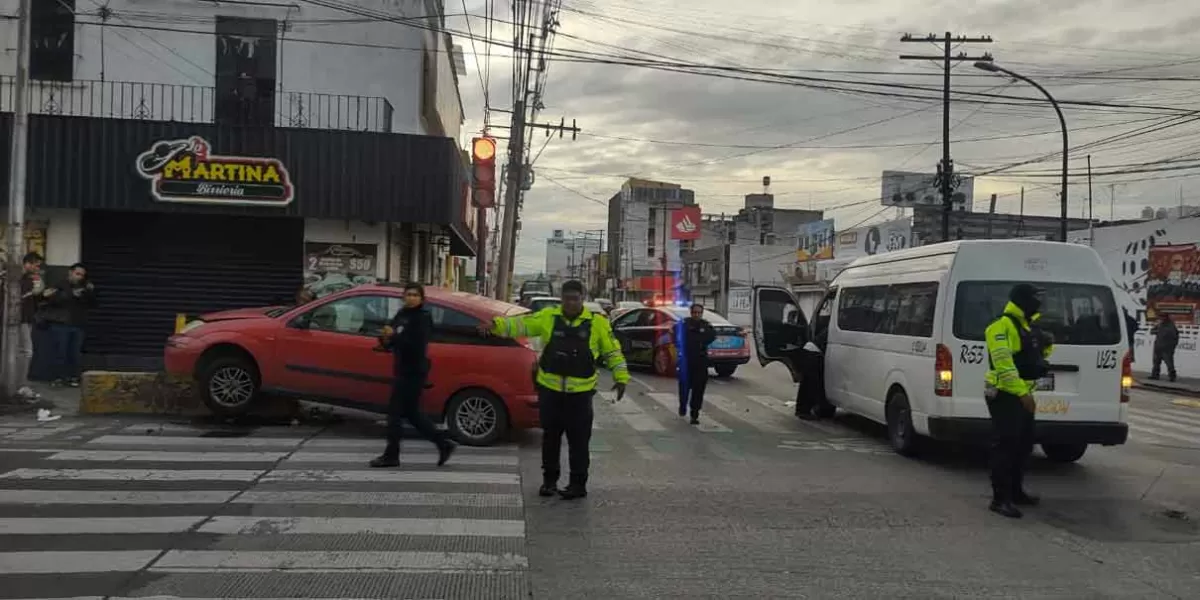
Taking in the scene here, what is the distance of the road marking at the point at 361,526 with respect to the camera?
6055 millimetres

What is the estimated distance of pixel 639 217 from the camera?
92.0 m

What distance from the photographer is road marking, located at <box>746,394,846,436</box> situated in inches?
468

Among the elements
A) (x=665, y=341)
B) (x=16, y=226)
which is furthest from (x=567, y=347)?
(x=665, y=341)

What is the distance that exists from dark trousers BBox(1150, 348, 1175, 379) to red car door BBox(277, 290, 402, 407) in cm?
2053

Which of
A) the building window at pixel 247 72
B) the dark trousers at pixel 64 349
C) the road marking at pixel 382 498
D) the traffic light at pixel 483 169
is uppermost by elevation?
the building window at pixel 247 72

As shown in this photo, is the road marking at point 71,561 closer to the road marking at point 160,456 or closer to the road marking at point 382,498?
the road marking at point 382,498

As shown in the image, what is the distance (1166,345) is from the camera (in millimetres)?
22562

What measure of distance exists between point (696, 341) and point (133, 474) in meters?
7.10

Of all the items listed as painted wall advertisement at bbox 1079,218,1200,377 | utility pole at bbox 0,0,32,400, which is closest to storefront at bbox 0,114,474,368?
utility pole at bbox 0,0,32,400

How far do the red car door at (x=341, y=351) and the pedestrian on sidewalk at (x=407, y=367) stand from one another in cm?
167

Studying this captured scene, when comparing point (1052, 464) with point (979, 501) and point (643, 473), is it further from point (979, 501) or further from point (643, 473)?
point (643, 473)

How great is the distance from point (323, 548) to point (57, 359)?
9.19m

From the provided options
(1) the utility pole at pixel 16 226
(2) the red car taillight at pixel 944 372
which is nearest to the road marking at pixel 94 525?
(1) the utility pole at pixel 16 226

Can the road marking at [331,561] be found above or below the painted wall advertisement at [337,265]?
below
